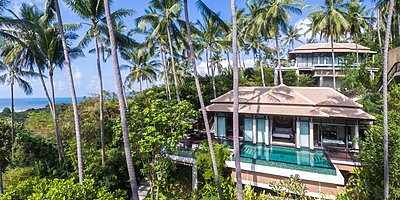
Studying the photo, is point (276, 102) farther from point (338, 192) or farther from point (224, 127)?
point (338, 192)

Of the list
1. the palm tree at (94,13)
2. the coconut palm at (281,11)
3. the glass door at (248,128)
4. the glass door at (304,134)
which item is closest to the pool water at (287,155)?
the glass door at (304,134)

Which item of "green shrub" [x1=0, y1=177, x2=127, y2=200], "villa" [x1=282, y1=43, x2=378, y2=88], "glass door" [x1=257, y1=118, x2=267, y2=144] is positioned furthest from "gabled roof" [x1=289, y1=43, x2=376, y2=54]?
"green shrub" [x1=0, y1=177, x2=127, y2=200]

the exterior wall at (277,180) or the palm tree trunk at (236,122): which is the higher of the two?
the palm tree trunk at (236,122)

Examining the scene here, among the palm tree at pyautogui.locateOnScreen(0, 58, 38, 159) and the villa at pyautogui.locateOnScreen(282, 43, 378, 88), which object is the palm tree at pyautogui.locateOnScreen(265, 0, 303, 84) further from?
the palm tree at pyautogui.locateOnScreen(0, 58, 38, 159)

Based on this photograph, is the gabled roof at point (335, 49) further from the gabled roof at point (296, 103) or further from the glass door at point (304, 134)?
the glass door at point (304, 134)

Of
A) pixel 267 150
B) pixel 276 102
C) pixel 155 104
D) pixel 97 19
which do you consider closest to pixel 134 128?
pixel 155 104

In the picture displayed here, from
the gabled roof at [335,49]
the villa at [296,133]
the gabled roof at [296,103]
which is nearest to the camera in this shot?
the villa at [296,133]

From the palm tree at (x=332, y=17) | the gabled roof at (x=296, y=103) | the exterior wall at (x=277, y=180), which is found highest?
the palm tree at (x=332, y=17)
